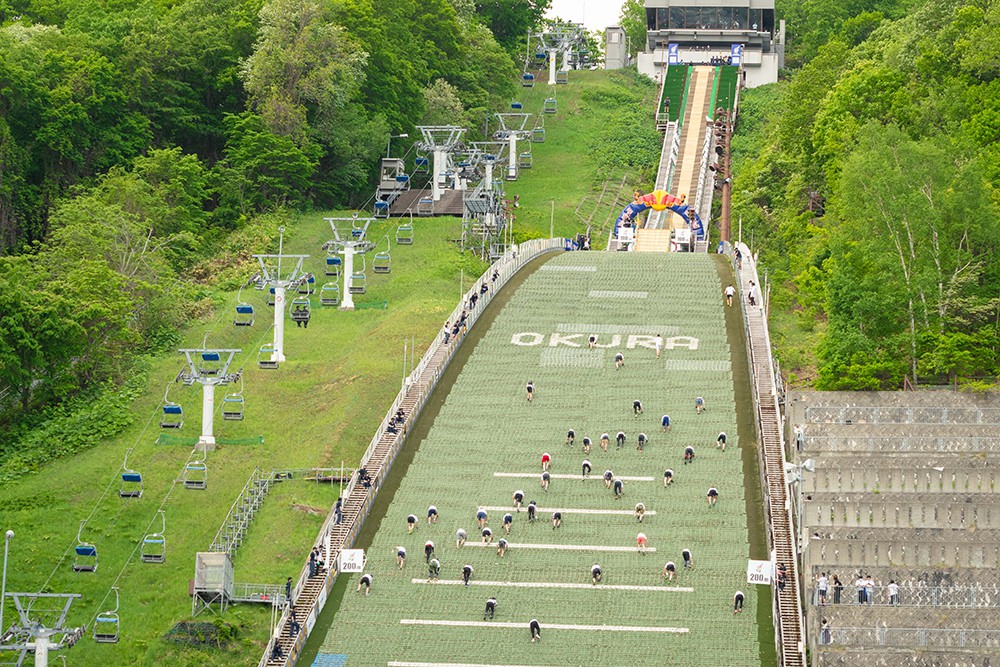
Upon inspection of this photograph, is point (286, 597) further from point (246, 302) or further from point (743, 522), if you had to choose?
point (246, 302)

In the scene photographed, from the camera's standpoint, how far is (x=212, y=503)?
3135 inches

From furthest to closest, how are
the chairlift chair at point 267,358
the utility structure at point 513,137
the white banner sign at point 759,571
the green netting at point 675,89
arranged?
the green netting at point 675,89 → the utility structure at point 513,137 → the chairlift chair at point 267,358 → the white banner sign at point 759,571

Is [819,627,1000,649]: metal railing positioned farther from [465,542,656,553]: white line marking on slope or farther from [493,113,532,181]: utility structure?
[493,113,532,181]: utility structure

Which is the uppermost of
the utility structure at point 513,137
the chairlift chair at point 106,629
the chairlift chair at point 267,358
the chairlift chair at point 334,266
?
the utility structure at point 513,137

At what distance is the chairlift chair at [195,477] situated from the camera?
7944 centimetres

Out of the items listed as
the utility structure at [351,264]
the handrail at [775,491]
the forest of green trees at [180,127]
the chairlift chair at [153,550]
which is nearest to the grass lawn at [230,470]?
the chairlift chair at [153,550]

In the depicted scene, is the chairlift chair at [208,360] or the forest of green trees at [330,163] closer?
the chairlift chair at [208,360]

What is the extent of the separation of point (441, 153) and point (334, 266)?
17933 mm

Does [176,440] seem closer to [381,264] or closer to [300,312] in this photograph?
[300,312]

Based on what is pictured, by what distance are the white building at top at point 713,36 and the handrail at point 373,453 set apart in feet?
174

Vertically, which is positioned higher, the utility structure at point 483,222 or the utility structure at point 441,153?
the utility structure at point 441,153

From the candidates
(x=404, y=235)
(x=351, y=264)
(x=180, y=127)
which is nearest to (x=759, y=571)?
(x=351, y=264)

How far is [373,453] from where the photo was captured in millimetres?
79875

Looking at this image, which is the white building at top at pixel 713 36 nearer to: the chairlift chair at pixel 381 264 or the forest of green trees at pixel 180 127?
the forest of green trees at pixel 180 127
